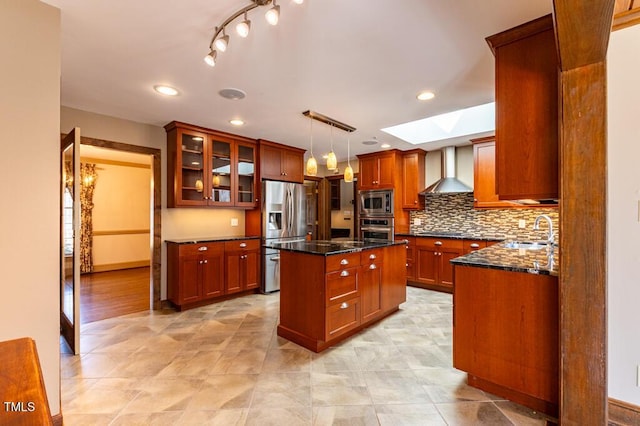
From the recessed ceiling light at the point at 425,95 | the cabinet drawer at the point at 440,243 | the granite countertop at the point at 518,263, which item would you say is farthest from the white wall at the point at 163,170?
the granite countertop at the point at 518,263

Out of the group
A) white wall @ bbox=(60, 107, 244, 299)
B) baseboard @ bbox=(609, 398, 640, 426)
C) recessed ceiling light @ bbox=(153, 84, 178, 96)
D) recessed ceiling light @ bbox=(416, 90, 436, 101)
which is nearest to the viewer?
baseboard @ bbox=(609, 398, 640, 426)

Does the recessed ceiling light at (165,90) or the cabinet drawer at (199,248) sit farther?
the cabinet drawer at (199,248)

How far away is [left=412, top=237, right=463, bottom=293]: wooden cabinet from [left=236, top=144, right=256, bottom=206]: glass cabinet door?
2790 mm

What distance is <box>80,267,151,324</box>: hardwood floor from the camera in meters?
3.66

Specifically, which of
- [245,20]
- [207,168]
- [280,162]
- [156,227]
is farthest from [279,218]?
[245,20]

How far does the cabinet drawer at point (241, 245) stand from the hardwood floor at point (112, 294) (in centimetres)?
127

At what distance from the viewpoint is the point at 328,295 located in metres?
2.56

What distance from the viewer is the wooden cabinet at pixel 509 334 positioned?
176 cm

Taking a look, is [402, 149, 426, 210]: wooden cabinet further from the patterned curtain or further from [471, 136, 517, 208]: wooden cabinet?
the patterned curtain

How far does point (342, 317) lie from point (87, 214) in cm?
607

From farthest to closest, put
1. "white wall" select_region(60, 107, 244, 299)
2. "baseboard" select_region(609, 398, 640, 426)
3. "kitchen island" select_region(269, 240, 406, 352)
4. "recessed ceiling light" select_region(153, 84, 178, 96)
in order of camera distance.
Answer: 1. "white wall" select_region(60, 107, 244, 299)
2. "recessed ceiling light" select_region(153, 84, 178, 96)
3. "kitchen island" select_region(269, 240, 406, 352)
4. "baseboard" select_region(609, 398, 640, 426)

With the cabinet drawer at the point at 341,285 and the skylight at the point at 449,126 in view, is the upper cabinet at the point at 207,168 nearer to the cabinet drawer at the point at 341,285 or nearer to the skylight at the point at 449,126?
the skylight at the point at 449,126

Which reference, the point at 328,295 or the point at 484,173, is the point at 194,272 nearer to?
the point at 328,295

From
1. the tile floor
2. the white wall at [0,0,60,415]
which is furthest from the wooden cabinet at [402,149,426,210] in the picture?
the white wall at [0,0,60,415]
